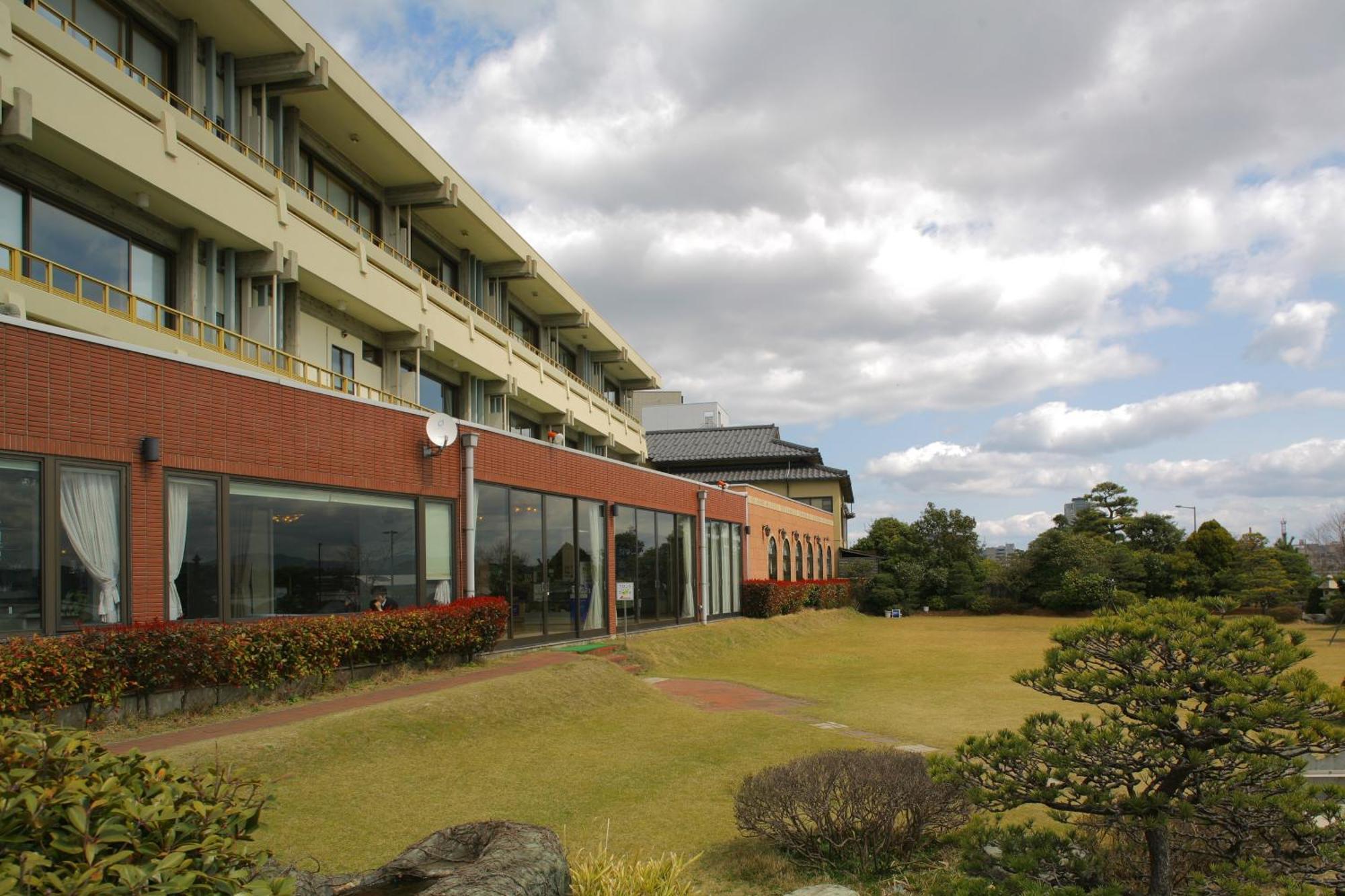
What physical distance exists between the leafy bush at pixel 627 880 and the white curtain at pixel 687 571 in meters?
22.2

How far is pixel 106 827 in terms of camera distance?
3.17 metres

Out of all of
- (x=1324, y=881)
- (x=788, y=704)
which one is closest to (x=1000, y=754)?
(x=1324, y=881)

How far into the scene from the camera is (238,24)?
1652 centimetres

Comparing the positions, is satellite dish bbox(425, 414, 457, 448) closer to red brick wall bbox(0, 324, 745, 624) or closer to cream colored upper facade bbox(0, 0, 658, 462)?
red brick wall bbox(0, 324, 745, 624)

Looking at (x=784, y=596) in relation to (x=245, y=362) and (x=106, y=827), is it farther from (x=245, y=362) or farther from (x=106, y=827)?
(x=106, y=827)

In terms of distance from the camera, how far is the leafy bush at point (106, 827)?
9.76ft

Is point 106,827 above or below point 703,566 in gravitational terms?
above

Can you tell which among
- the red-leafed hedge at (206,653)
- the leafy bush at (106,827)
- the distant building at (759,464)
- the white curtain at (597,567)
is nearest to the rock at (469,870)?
the leafy bush at (106,827)

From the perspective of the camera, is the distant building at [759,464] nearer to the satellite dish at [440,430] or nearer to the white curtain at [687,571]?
the white curtain at [687,571]

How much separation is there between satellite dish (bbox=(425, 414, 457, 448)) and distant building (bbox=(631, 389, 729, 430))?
45.0 m

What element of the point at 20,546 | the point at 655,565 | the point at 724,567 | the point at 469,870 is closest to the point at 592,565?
the point at 655,565

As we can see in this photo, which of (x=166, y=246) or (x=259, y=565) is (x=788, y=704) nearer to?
(x=259, y=565)

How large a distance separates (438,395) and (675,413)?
38678 mm

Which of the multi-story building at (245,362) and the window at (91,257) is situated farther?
the window at (91,257)
